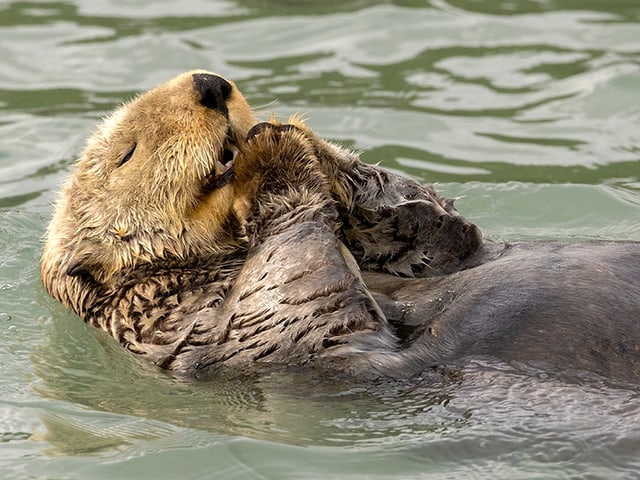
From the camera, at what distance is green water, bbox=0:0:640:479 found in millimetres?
4109

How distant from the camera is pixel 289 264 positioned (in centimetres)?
461

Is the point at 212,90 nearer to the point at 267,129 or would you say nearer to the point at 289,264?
the point at 267,129

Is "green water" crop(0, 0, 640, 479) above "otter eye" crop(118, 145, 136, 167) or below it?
below

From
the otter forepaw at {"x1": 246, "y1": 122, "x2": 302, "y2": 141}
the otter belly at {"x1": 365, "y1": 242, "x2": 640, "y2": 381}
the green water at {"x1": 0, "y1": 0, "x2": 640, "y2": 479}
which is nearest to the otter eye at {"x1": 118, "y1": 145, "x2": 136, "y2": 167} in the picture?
the otter forepaw at {"x1": 246, "y1": 122, "x2": 302, "y2": 141}

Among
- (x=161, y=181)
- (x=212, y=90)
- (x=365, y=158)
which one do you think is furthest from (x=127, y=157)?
(x=365, y=158)

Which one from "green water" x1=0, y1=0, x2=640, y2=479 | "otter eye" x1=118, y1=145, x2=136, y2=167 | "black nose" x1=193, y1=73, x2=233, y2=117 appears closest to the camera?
"green water" x1=0, y1=0, x2=640, y2=479

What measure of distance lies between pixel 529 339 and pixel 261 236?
1187mm

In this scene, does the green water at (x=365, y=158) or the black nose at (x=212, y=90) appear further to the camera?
the black nose at (x=212, y=90)

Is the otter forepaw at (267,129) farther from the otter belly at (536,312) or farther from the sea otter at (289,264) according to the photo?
the otter belly at (536,312)

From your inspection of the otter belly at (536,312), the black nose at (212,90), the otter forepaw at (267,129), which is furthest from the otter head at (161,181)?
the otter belly at (536,312)

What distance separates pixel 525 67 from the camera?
9.29m

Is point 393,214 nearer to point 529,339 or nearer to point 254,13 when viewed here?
point 529,339

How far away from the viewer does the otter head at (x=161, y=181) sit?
15.7 feet

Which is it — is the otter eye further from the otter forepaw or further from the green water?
the green water
